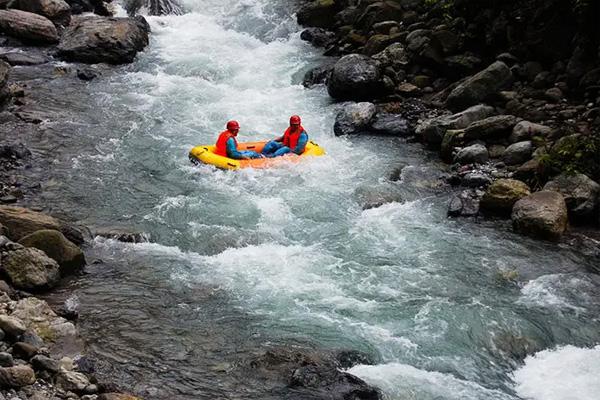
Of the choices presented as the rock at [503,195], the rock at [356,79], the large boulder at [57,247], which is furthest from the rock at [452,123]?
the large boulder at [57,247]

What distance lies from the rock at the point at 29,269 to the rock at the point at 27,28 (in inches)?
481

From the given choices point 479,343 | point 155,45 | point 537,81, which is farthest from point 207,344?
point 155,45

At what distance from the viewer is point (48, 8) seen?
62.8ft

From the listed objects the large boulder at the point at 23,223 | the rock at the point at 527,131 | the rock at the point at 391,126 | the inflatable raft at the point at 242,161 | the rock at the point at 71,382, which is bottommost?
the inflatable raft at the point at 242,161

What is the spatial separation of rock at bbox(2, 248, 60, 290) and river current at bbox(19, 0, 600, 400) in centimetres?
43

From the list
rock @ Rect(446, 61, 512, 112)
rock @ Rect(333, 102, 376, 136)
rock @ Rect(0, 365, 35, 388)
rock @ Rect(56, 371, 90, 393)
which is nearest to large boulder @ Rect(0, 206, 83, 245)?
rock @ Rect(56, 371, 90, 393)

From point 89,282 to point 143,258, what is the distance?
3.17 ft

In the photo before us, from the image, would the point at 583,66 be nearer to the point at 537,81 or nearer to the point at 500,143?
the point at 537,81

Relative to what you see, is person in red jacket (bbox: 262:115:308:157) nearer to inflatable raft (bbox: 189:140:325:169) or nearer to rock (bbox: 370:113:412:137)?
inflatable raft (bbox: 189:140:325:169)

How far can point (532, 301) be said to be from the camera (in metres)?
8.30

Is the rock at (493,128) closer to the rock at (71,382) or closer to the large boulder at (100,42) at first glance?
the rock at (71,382)

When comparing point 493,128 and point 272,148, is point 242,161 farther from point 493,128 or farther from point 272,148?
point 493,128

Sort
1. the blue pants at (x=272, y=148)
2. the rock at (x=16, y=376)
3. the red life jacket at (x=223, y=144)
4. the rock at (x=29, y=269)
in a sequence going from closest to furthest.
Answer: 1. the rock at (x=16, y=376)
2. the rock at (x=29, y=269)
3. the red life jacket at (x=223, y=144)
4. the blue pants at (x=272, y=148)

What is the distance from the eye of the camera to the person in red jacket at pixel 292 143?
12492 mm
